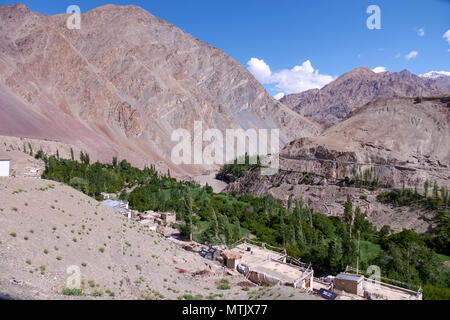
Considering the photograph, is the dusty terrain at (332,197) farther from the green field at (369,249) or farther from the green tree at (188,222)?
the green tree at (188,222)

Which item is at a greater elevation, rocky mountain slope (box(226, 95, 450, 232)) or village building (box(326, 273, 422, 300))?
rocky mountain slope (box(226, 95, 450, 232))

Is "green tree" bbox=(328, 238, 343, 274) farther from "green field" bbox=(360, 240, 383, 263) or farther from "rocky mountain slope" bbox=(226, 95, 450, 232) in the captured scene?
"rocky mountain slope" bbox=(226, 95, 450, 232)

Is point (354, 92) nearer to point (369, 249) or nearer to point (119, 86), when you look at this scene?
point (119, 86)

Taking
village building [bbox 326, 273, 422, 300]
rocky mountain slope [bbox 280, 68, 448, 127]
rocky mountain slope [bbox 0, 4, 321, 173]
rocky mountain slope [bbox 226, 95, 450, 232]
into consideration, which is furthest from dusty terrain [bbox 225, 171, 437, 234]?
rocky mountain slope [bbox 280, 68, 448, 127]

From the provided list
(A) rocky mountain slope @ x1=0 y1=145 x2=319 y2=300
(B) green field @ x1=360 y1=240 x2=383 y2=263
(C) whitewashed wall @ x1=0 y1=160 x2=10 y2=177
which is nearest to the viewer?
(A) rocky mountain slope @ x1=0 y1=145 x2=319 y2=300

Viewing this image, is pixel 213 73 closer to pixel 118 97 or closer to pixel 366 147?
pixel 118 97

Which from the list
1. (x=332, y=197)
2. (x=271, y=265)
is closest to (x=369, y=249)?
(x=332, y=197)

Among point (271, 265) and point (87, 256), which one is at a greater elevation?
point (87, 256)
